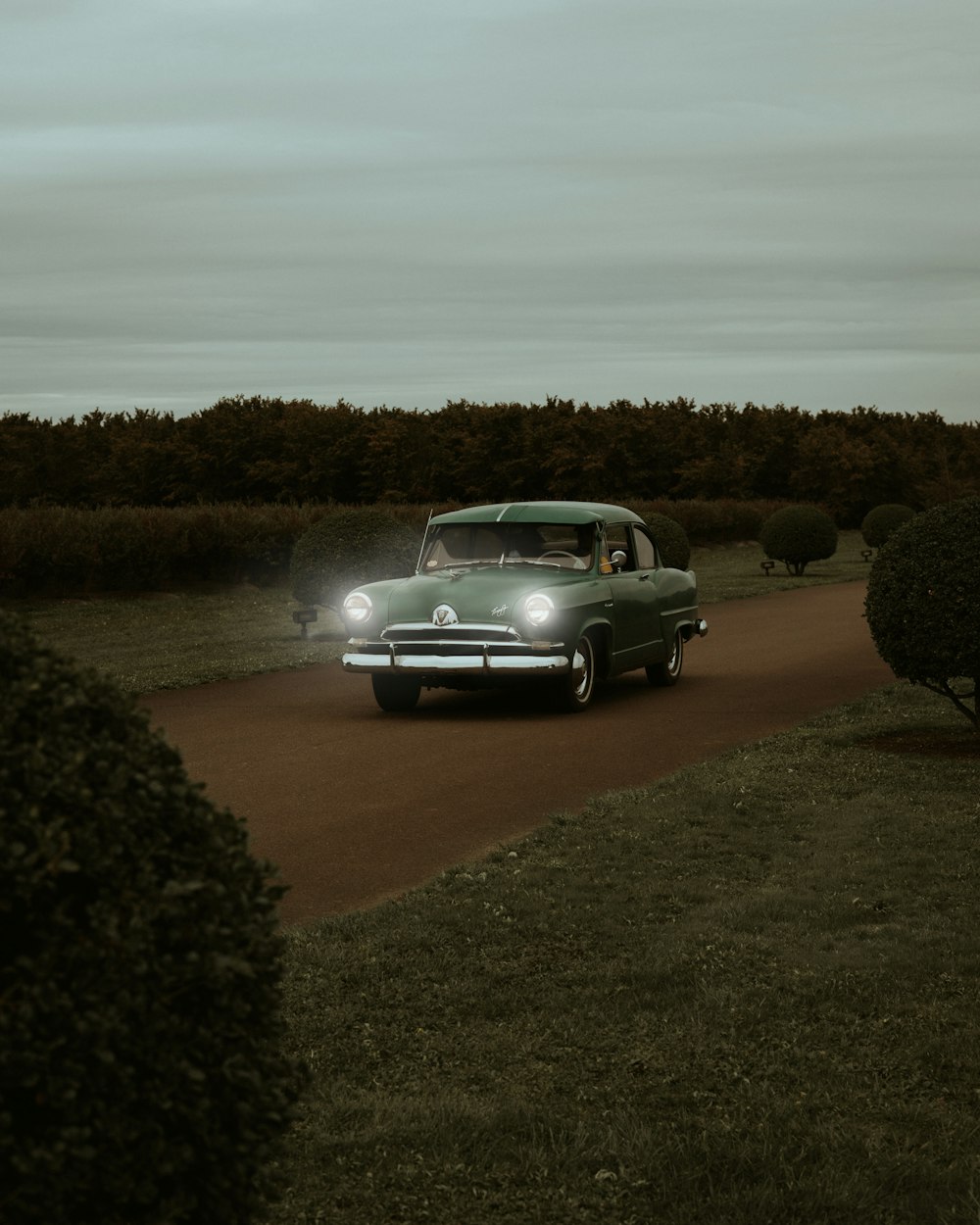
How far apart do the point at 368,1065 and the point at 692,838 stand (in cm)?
365

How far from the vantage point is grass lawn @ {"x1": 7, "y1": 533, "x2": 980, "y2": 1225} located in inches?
163

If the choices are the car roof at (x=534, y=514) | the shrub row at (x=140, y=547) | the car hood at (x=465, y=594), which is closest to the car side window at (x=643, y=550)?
the car roof at (x=534, y=514)

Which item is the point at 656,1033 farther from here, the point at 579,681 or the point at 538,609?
the point at 579,681

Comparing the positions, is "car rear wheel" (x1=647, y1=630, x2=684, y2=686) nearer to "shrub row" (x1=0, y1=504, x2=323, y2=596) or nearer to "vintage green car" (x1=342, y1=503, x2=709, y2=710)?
"vintage green car" (x1=342, y1=503, x2=709, y2=710)

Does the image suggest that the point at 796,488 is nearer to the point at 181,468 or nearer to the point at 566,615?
the point at 181,468

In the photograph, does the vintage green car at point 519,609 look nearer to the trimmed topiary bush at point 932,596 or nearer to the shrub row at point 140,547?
the trimmed topiary bush at point 932,596

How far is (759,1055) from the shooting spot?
5.13 metres

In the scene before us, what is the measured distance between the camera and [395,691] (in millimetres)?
13922

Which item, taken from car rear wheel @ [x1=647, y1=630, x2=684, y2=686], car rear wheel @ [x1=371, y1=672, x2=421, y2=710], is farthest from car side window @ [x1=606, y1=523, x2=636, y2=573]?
car rear wheel @ [x1=371, y1=672, x2=421, y2=710]

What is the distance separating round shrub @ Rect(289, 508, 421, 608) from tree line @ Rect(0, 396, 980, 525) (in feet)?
153

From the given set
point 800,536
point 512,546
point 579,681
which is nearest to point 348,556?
point 512,546

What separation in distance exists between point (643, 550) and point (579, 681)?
2.28 meters

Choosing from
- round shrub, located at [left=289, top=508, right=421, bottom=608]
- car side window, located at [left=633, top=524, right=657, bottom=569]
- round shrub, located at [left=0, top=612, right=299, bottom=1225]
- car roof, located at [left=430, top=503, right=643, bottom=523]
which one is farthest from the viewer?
round shrub, located at [left=289, top=508, right=421, bottom=608]

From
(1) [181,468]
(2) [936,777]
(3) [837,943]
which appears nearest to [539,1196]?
(3) [837,943]
